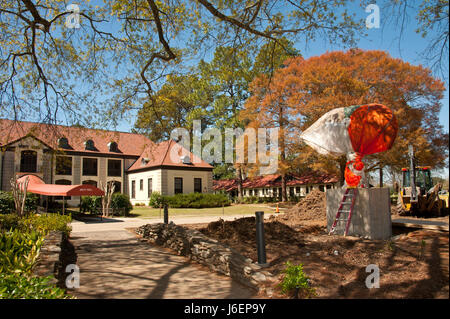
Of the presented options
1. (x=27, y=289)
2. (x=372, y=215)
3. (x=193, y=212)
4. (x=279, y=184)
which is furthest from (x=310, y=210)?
(x=279, y=184)

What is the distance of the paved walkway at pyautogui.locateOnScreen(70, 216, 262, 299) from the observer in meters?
5.23

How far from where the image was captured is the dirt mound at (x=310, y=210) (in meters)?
13.9

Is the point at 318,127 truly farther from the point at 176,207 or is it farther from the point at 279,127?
the point at 176,207

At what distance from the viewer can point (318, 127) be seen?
31.4ft

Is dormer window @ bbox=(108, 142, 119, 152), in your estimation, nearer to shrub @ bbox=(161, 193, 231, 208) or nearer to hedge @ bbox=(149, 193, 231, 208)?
hedge @ bbox=(149, 193, 231, 208)

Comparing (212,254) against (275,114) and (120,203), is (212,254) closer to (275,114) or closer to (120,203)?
(120,203)

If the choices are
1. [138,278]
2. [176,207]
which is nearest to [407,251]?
[138,278]

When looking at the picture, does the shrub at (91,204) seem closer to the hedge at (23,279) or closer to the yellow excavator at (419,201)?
the hedge at (23,279)

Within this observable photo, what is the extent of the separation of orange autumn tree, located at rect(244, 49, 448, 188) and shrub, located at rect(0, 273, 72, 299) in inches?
864

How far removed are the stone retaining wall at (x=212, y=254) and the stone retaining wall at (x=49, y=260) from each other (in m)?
3.11

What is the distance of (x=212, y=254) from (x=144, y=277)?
5.35 feet

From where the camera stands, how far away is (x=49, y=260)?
220 inches

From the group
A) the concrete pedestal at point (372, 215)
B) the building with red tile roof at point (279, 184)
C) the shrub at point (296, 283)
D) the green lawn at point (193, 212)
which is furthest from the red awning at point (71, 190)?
the building with red tile roof at point (279, 184)

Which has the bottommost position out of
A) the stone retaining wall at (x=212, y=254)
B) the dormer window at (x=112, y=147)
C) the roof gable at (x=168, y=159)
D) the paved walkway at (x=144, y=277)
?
the paved walkway at (x=144, y=277)
